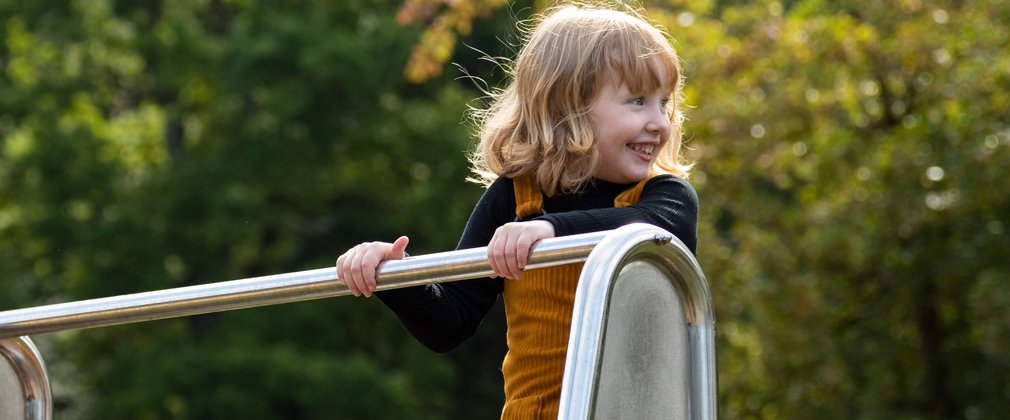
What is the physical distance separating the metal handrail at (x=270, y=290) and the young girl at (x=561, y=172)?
0.25m

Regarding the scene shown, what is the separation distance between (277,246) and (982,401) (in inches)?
403

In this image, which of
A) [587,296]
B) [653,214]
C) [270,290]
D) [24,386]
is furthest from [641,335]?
[24,386]

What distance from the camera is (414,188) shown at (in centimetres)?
1622

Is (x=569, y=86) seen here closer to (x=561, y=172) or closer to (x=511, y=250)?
(x=561, y=172)

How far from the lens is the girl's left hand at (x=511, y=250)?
6.71 feet

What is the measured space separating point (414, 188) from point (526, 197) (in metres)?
13.7

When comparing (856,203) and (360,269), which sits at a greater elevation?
(856,203)

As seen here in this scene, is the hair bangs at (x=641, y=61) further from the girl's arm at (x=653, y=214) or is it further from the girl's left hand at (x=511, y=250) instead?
the girl's left hand at (x=511, y=250)

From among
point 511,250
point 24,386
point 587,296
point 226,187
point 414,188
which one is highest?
point 414,188

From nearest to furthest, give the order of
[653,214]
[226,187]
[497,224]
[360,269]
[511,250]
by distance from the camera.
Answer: [511,250] < [360,269] < [653,214] < [497,224] < [226,187]

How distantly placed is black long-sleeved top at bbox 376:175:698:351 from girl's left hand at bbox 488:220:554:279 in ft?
0.71

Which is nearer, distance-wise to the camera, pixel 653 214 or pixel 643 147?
pixel 653 214

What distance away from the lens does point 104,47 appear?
16.6m

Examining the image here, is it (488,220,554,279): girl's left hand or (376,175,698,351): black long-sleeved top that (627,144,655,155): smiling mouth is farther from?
(488,220,554,279): girl's left hand
